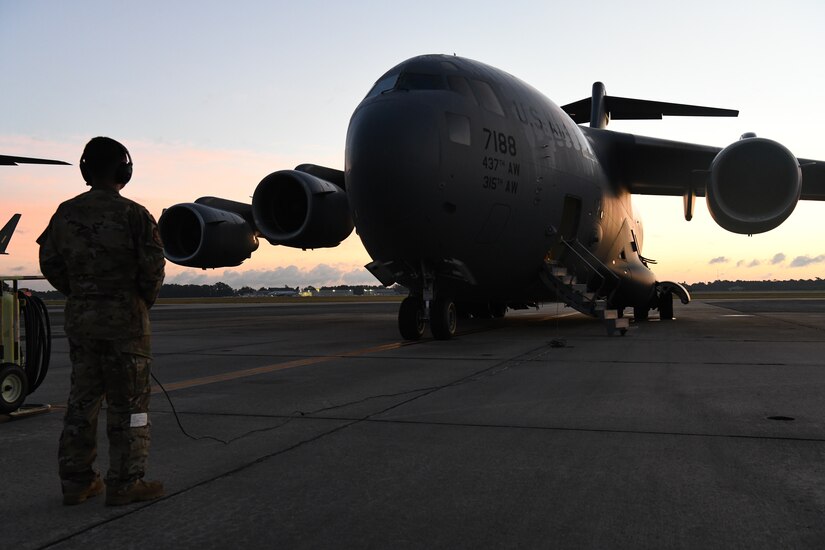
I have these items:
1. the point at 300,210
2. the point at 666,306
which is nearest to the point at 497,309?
the point at 666,306

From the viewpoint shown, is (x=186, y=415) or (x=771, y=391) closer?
(x=186, y=415)

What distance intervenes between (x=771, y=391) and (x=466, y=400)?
8.24 ft

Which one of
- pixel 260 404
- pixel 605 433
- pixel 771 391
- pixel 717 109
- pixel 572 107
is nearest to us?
pixel 605 433

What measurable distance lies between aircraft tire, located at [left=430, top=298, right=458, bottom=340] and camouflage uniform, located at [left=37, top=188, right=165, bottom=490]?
735cm

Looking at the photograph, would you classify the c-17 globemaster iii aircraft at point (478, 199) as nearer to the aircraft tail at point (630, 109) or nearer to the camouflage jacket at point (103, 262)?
the aircraft tail at point (630, 109)

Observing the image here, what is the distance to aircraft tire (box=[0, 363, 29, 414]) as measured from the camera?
4.40m

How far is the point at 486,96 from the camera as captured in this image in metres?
9.95

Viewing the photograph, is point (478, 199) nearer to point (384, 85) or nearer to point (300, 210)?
point (384, 85)

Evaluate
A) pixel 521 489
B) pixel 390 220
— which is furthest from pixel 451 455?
pixel 390 220

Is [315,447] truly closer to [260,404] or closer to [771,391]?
[260,404]

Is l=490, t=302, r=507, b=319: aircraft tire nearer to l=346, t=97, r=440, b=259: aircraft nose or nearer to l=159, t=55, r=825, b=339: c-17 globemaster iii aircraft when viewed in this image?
l=159, t=55, r=825, b=339: c-17 globemaster iii aircraft

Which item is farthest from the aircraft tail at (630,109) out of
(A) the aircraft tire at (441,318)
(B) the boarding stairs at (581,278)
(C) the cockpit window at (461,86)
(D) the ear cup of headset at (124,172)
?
(D) the ear cup of headset at (124,172)

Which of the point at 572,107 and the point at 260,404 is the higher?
the point at 572,107

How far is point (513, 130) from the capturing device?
33.3 feet
